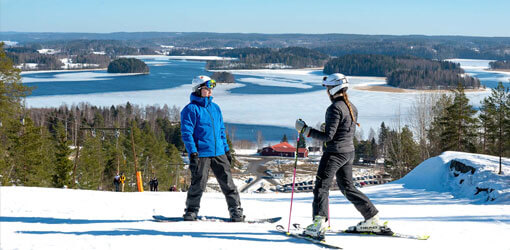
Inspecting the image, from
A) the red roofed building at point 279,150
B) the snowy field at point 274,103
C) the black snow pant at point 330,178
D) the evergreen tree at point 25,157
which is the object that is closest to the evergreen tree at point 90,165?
the evergreen tree at point 25,157

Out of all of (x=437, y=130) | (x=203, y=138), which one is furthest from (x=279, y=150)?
(x=203, y=138)

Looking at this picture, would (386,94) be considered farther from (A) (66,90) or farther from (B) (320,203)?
(B) (320,203)

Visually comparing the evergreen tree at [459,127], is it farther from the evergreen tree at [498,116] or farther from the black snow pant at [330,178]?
the black snow pant at [330,178]

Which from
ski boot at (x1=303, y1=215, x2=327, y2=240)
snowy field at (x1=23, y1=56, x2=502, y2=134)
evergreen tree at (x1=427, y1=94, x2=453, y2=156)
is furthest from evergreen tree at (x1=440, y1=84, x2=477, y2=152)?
snowy field at (x1=23, y1=56, x2=502, y2=134)

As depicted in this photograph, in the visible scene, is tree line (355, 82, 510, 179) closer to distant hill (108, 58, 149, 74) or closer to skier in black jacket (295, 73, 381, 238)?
skier in black jacket (295, 73, 381, 238)

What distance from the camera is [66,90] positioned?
109 m

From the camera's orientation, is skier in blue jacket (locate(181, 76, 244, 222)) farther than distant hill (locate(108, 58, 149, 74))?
No

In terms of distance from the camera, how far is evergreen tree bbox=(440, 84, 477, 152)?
87.0 ft

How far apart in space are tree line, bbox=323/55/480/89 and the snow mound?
121280mm

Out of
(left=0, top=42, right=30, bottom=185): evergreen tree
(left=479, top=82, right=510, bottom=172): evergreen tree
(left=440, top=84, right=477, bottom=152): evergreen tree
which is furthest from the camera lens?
(left=440, top=84, right=477, bottom=152): evergreen tree

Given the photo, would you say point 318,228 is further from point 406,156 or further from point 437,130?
point 437,130

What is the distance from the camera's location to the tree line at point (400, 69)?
13420 centimetres

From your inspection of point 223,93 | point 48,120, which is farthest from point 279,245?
point 223,93

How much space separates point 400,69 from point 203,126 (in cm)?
16378
